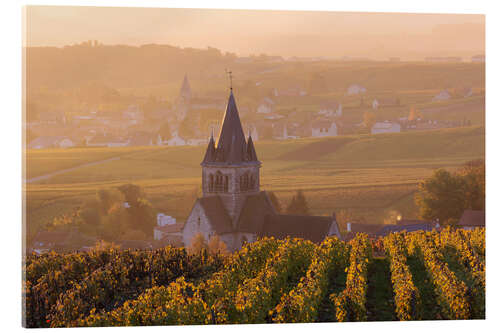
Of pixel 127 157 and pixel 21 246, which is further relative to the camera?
pixel 127 157

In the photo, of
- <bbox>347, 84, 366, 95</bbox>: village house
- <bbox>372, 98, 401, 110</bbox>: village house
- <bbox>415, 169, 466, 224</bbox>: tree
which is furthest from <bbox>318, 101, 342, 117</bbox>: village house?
<bbox>415, 169, 466, 224</bbox>: tree

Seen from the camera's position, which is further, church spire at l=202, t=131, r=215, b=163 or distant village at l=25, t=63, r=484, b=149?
church spire at l=202, t=131, r=215, b=163

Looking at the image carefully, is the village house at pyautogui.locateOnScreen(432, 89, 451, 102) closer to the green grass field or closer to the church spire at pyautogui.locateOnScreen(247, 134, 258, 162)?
the green grass field

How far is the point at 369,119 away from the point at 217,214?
6.99m

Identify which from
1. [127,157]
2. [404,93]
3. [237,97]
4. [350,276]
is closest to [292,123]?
[237,97]

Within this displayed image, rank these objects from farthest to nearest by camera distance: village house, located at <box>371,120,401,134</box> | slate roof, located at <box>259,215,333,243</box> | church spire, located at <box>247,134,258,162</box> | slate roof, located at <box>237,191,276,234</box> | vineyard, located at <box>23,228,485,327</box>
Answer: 1. slate roof, located at <box>237,191,276,234</box>
2. slate roof, located at <box>259,215,333,243</box>
3. church spire, located at <box>247,134,258,162</box>
4. village house, located at <box>371,120,401,134</box>
5. vineyard, located at <box>23,228,485,327</box>

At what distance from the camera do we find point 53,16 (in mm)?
16391

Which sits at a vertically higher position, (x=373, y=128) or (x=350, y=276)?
(x=373, y=128)

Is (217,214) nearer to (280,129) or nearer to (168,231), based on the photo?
(168,231)

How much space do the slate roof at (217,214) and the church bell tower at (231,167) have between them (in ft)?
0.59

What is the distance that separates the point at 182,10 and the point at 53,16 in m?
3.25

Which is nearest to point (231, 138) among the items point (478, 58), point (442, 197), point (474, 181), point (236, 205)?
point (236, 205)

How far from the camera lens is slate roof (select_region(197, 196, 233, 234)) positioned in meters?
25.5
